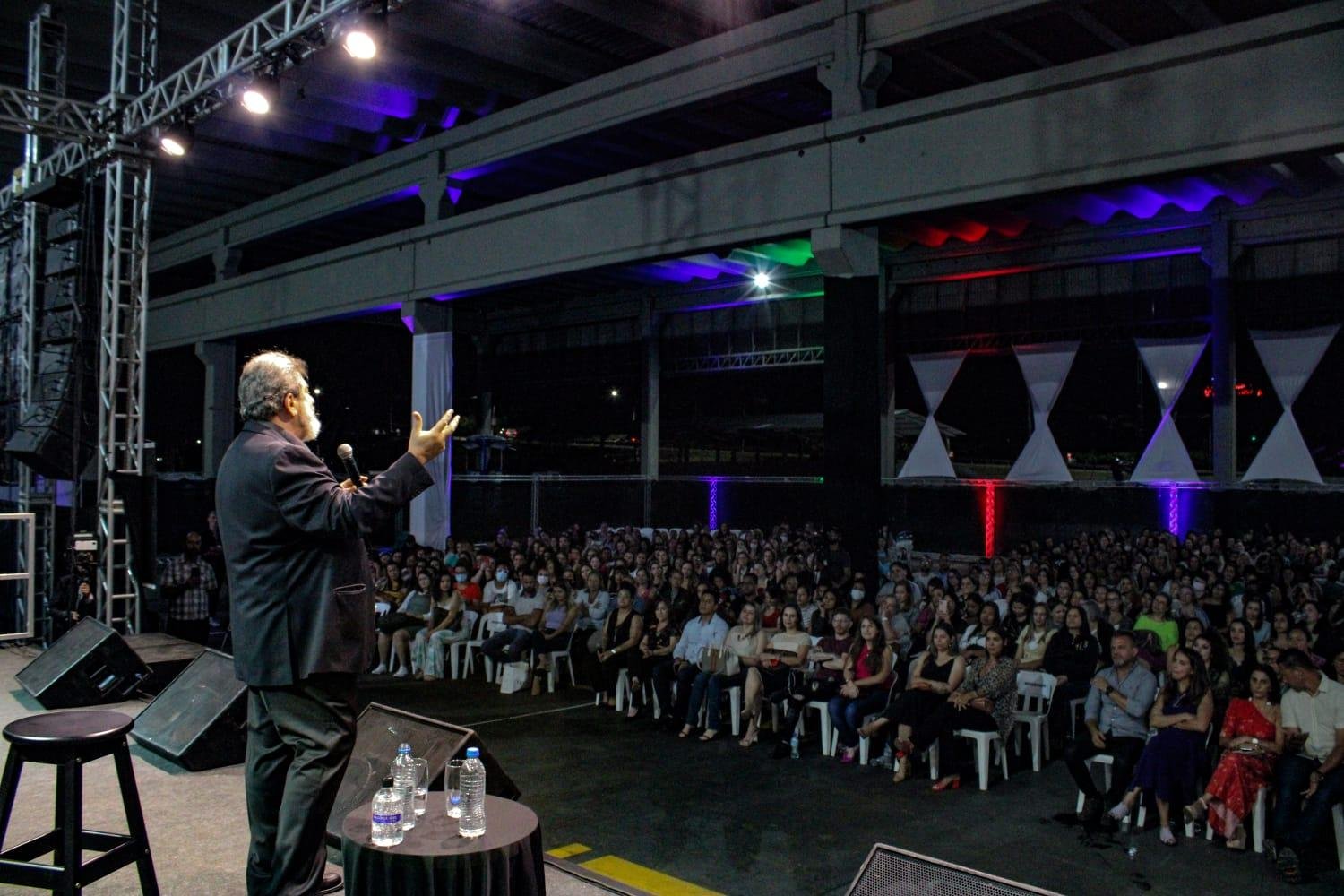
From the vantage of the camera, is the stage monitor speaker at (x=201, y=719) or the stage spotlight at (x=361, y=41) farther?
the stage spotlight at (x=361, y=41)

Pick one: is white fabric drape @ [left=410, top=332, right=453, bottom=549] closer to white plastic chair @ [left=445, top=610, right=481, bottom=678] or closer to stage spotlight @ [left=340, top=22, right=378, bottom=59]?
white plastic chair @ [left=445, top=610, right=481, bottom=678]

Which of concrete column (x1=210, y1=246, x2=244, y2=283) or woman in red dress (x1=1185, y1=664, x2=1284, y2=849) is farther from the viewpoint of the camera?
concrete column (x1=210, y1=246, x2=244, y2=283)

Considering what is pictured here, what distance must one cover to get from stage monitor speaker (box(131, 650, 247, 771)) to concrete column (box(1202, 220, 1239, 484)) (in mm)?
14387

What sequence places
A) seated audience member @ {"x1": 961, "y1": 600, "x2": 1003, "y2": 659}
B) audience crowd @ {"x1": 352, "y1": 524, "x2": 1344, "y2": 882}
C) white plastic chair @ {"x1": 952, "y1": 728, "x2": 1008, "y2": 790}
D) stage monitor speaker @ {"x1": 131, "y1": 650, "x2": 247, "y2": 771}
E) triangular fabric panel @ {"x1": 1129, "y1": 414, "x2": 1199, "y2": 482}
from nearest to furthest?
stage monitor speaker @ {"x1": 131, "y1": 650, "x2": 247, "y2": 771} → audience crowd @ {"x1": 352, "y1": 524, "x2": 1344, "y2": 882} → white plastic chair @ {"x1": 952, "y1": 728, "x2": 1008, "y2": 790} → seated audience member @ {"x1": 961, "y1": 600, "x2": 1003, "y2": 659} → triangular fabric panel @ {"x1": 1129, "y1": 414, "x2": 1199, "y2": 482}

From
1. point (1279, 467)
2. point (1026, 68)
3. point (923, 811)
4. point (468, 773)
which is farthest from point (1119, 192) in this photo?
point (468, 773)

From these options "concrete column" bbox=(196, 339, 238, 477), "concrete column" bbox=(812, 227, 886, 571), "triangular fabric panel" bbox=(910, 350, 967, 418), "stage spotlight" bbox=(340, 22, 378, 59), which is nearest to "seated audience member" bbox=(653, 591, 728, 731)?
"concrete column" bbox=(812, 227, 886, 571)

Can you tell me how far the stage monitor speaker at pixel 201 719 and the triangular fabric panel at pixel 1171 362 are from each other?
44.8 ft

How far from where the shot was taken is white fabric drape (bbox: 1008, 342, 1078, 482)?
15.6 metres


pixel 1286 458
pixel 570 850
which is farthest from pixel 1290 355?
pixel 570 850

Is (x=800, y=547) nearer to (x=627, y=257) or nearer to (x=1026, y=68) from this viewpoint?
(x=627, y=257)

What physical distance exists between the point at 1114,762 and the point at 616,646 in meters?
4.34

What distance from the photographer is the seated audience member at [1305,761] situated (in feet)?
16.8

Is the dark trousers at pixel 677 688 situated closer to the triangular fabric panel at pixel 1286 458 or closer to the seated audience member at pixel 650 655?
the seated audience member at pixel 650 655

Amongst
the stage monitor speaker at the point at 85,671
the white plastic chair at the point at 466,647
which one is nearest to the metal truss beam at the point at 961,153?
the white plastic chair at the point at 466,647
